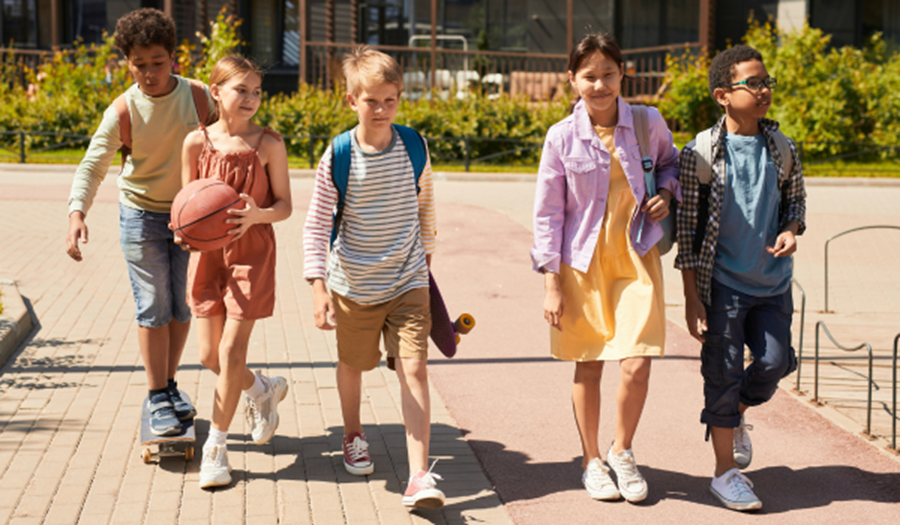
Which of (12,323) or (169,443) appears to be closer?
(169,443)

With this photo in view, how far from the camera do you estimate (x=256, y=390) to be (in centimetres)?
457

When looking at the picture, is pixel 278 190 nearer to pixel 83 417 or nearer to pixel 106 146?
pixel 106 146

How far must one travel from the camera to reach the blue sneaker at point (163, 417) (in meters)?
4.43

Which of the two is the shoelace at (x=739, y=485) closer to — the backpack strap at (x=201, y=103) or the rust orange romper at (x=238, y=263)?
the rust orange romper at (x=238, y=263)

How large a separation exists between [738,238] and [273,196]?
6.61 feet

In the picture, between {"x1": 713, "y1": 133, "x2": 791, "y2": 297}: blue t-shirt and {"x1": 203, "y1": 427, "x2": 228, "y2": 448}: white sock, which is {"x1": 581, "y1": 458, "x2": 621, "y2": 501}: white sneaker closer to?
{"x1": 713, "y1": 133, "x2": 791, "y2": 297}: blue t-shirt

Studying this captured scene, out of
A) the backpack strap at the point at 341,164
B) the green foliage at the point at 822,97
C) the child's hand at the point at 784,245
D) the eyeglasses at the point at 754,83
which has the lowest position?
the child's hand at the point at 784,245

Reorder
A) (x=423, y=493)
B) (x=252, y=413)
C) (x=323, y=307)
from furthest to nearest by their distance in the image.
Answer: (x=252, y=413)
(x=323, y=307)
(x=423, y=493)

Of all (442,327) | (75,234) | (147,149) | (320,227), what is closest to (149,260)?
(75,234)

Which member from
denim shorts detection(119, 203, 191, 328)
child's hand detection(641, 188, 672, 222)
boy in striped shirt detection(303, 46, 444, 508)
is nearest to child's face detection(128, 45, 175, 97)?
denim shorts detection(119, 203, 191, 328)

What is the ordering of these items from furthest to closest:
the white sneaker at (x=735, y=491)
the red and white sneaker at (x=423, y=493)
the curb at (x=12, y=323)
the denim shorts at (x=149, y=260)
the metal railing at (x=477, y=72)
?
the metal railing at (x=477, y=72), the curb at (x=12, y=323), the denim shorts at (x=149, y=260), the white sneaker at (x=735, y=491), the red and white sneaker at (x=423, y=493)

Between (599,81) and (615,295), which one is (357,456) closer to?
(615,295)

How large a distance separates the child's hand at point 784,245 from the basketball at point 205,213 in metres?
2.20

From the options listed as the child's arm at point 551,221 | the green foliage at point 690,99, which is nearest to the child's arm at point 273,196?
the child's arm at point 551,221
